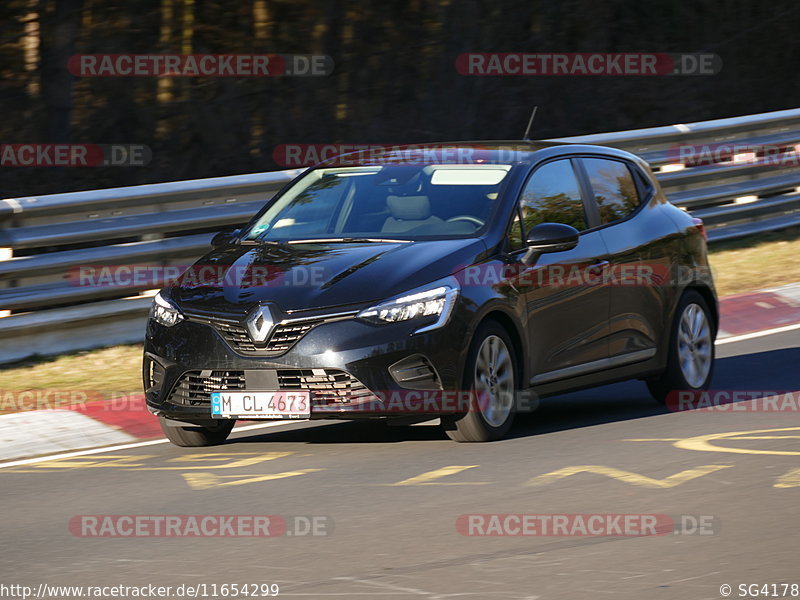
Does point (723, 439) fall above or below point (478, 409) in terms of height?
below

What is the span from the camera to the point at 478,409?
27.6 feet

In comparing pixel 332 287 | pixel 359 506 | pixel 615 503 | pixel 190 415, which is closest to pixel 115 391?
pixel 190 415

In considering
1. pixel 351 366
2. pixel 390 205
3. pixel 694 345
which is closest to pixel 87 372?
pixel 390 205

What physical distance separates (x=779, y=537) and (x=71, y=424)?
16.4 ft

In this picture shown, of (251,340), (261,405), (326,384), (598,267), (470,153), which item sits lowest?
(261,405)

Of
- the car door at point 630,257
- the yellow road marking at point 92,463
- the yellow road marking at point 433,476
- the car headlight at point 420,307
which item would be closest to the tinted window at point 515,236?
the car headlight at point 420,307

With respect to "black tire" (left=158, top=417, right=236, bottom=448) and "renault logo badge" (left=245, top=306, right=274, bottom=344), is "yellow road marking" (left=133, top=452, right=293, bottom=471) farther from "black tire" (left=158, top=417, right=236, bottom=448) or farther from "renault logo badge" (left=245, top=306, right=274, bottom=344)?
"renault logo badge" (left=245, top=306, right=274, bottom=344)

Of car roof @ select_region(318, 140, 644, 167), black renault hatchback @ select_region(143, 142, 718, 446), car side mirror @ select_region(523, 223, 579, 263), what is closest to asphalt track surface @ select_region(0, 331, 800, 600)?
black renault hatchback @ select_region(143, 142, 718, 446)

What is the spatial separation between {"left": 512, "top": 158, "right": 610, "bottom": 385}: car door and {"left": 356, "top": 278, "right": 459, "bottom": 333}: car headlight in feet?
2.25

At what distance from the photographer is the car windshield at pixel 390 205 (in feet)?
29.2

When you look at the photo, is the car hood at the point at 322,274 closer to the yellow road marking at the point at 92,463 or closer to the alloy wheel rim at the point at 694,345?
the yellow road marking at the point at 92,463

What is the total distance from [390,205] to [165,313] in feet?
4.85

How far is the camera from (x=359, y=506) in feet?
23.2

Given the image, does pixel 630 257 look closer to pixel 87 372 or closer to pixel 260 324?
pixel 260 324
